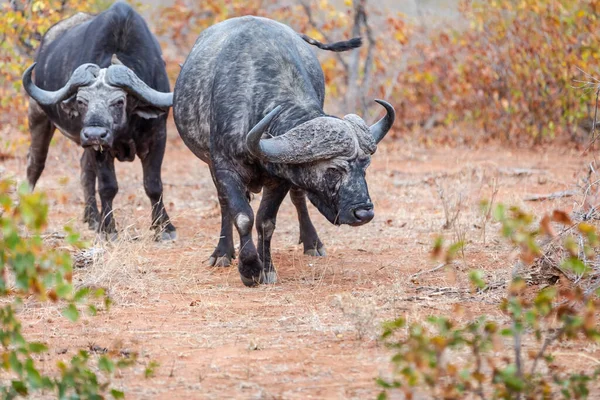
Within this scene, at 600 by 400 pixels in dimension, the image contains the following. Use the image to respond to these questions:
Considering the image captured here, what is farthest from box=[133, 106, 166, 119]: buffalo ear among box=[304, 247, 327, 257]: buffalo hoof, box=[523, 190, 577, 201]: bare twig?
box=[523, 190, 577, 201]: bare twig

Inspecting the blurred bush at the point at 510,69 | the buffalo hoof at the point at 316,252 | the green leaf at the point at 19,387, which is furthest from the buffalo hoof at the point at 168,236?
the blurred bush at the point at 510,69

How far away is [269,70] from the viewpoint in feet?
21.1

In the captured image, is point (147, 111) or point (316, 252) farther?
point (147, 111)

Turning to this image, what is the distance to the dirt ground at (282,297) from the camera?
4188 mm

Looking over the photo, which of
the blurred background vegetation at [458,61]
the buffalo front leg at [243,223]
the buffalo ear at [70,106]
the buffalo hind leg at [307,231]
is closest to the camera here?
the buffalo front leg at [243,223]

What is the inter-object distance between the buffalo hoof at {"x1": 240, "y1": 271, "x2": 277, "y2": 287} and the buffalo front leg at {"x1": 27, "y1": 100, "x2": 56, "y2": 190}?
4.24 m

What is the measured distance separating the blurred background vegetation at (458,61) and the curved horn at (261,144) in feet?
19.1

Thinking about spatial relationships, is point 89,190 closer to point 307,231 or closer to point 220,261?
point 220,261

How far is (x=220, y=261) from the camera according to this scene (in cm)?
714

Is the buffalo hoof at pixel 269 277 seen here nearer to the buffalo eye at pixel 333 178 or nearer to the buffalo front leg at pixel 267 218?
the buffalo front leg at pixel 267 218

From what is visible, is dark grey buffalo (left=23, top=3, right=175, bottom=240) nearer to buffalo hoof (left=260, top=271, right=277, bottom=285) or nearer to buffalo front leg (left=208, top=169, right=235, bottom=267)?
buffalo front leg (left=208, top=169, right=235, bottom=267)

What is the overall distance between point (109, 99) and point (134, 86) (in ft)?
0.81

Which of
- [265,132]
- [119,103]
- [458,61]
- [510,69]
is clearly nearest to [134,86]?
[119,103]

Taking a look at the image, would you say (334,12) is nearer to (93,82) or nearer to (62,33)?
(62,33)
